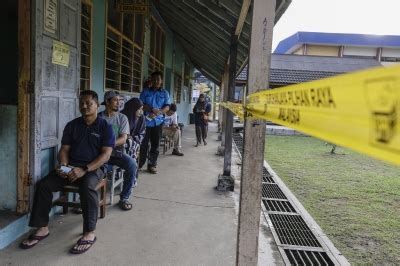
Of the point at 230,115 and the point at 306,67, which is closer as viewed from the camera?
the point at 230,115

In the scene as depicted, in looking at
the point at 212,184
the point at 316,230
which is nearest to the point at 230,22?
the point at 212,184

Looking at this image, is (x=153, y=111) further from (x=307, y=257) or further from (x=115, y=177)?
(x=307, y=257)

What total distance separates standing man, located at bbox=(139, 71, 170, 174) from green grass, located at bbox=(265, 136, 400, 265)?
2.47 m

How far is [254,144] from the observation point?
2.13 meters

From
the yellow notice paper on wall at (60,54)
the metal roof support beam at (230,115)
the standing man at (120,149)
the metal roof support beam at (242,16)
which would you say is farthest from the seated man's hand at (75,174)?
the metal roof support beam at (230,115)

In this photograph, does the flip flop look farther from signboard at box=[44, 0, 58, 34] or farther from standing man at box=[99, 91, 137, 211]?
signboard at box=[44, 0, 58, 34]

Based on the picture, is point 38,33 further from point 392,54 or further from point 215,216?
point 392,54

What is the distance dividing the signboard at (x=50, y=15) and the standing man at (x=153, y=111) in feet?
7.28

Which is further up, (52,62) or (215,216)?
(52,62)

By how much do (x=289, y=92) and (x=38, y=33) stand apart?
2.60 meters

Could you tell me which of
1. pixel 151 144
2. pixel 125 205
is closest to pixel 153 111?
pixel 151 144

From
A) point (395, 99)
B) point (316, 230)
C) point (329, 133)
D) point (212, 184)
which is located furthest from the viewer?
point (212, 184)

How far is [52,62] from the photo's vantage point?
3.26 m

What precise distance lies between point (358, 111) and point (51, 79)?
10.3 ft
